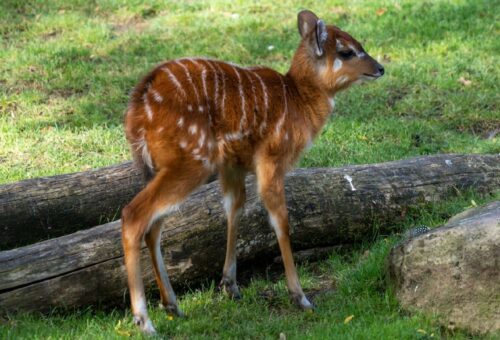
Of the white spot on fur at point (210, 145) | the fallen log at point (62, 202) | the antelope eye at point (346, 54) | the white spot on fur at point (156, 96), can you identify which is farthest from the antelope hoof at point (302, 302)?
the fallen log at point (62, 202)

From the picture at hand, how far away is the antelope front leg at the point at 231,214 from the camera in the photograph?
5906 mm

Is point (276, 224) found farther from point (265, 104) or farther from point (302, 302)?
point (265, 104)

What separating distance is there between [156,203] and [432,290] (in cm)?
167

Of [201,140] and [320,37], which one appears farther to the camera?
[320,37]

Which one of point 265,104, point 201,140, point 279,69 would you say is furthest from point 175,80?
point 279,69

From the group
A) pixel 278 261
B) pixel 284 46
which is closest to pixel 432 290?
pixel 278 261

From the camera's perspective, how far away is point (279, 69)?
34.3ft

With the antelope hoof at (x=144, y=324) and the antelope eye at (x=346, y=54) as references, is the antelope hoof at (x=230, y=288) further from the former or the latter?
the antelope eye at (x=346, y=54)

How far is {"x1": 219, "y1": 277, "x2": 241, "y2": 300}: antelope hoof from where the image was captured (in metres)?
5.87

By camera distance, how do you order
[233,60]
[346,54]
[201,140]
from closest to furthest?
[201,140] → [346,54] → [233,60]

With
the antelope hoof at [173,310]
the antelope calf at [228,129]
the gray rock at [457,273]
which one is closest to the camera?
the gray rock at [457,273]

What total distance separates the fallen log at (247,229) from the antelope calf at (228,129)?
25cm

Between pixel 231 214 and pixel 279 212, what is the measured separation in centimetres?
41

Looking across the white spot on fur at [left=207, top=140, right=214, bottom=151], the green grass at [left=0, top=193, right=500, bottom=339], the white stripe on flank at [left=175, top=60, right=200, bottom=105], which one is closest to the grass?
the green grass at [left=0, top=193, right=500, bottom=339]
